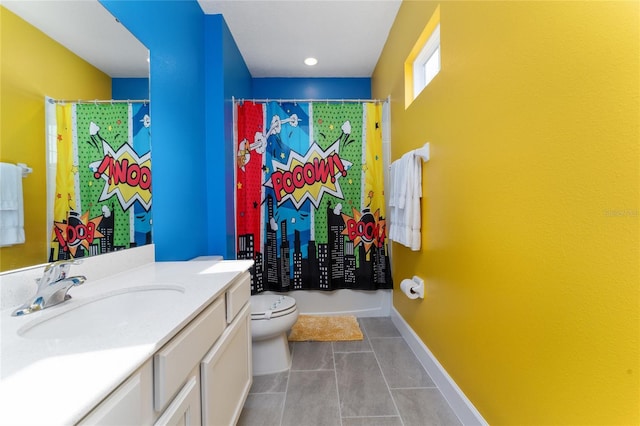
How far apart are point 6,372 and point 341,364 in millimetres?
1672

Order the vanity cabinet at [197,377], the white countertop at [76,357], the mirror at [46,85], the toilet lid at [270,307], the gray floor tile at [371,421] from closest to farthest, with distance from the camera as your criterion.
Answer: the white countertop at [76,357] < the vanity cabinet at [197,377] < the mirror at [46,85] < the gray floor tile at [371,421] < the toilet lid at [270,307]

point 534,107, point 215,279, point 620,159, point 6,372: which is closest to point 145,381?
point 6,372

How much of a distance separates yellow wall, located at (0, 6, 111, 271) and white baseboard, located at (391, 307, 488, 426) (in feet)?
5.88

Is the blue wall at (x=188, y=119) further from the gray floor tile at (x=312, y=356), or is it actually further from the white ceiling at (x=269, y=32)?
the gray floor tile at (x=312, y=356)

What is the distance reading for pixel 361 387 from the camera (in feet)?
5.11

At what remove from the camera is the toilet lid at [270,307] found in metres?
1.66

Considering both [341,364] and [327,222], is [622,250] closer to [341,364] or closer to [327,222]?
[341,364]

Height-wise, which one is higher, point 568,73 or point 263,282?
point 568,73

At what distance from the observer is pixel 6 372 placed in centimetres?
47

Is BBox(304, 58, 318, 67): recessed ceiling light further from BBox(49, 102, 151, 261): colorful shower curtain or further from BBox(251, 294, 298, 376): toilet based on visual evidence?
BBox(251, 294, 298, 376): toilet

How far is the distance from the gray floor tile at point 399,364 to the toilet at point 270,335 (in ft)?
2.14

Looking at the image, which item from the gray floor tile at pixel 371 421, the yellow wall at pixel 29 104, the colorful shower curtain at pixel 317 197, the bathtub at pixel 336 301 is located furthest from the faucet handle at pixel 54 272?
the bathtub at pixel 336 301

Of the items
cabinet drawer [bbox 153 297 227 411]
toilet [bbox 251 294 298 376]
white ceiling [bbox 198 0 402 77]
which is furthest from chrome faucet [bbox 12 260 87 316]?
white ceiling [bbox 198 0 402 77]

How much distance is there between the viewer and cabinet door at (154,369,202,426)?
26.6 inches
